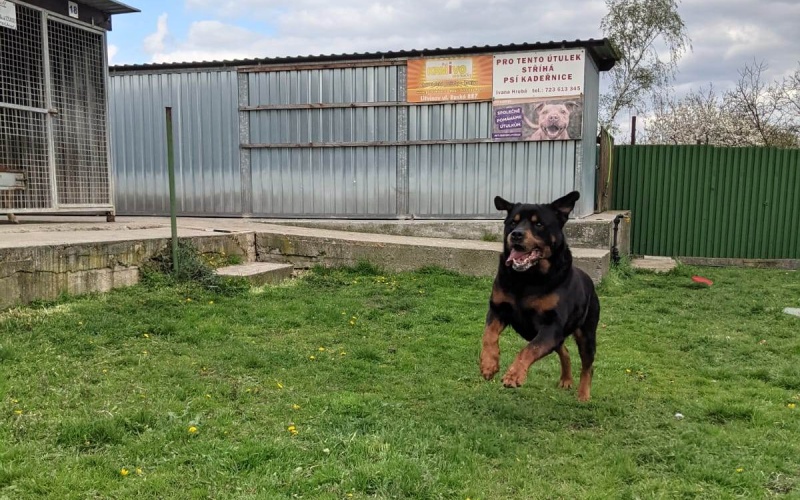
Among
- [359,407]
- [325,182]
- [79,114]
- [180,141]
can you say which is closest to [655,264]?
[325,182]

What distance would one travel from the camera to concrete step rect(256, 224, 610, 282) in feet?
29.5

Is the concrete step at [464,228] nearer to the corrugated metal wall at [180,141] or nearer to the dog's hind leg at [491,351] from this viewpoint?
the corrugated metal wall at [180,141]

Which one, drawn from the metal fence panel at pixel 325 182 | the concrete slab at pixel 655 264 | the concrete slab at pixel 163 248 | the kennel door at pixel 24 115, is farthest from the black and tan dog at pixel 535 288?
the concrete slab at pixel 655 264

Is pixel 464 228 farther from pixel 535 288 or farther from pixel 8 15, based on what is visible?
pixel 8 15

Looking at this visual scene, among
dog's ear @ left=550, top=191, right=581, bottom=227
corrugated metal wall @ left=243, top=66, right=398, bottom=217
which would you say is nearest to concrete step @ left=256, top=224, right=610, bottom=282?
corrugated metal wall @ left=243, top=66, right=398, bottom=217

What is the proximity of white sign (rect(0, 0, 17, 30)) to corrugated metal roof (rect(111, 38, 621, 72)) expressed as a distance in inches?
156

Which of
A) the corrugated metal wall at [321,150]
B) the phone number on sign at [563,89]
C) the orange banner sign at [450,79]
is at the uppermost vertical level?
the orange banner sign at [450,79]

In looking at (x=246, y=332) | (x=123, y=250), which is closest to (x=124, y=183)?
(x=123, y=250)

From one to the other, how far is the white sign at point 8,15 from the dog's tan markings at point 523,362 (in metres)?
8.01

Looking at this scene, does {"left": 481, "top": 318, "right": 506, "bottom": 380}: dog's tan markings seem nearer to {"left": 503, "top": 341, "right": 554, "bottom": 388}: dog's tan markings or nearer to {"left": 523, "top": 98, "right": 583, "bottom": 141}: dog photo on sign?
{"left": 503, "top": 341, "right": 554, "bottom": 388}: dog's tan markings

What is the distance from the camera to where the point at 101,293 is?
653cm

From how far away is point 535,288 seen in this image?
377cm

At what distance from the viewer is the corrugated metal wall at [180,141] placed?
11.9 m

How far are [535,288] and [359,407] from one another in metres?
1.34
